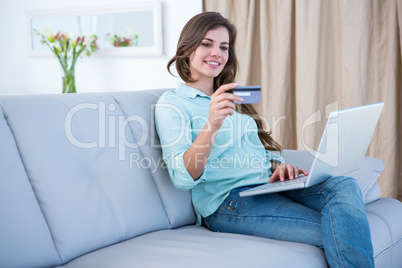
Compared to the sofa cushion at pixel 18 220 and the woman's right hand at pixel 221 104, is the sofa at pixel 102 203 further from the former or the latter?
the woman's right hand at pixel 221 104

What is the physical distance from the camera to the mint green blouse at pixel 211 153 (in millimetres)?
1567

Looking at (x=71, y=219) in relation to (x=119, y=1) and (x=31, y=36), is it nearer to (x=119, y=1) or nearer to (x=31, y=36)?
(x=119, y=1)

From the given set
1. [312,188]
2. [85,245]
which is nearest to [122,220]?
[85,245]

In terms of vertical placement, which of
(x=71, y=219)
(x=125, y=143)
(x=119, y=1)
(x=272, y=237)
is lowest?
(x=272, y=237)

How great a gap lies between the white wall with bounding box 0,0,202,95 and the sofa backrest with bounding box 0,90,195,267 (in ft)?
6.57

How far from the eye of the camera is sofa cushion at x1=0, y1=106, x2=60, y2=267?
47.0 inches

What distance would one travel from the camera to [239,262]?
3.94ft

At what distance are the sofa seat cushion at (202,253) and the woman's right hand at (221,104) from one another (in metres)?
0.38

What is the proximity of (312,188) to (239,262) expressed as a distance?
0.49 metres

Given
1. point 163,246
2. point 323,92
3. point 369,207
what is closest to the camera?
point 163,246

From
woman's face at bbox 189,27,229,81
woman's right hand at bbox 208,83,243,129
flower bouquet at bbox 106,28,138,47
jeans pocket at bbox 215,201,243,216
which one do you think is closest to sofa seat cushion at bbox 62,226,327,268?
jeans pocket at bbox 215,201,243,216

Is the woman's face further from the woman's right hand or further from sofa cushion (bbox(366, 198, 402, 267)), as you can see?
sofa cushion (bbox(366, 198, 402, 267))

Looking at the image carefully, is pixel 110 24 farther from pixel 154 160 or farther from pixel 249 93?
pixel 249 93

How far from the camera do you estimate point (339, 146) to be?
1394 mm
